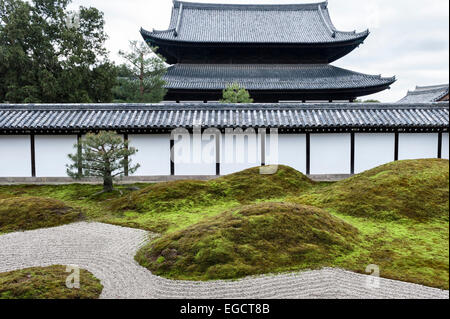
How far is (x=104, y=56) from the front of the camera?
25250 millimetres

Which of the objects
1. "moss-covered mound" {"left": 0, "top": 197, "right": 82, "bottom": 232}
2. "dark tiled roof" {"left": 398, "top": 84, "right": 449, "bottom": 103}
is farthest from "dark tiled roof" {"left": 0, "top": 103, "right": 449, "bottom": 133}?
"dark tiled roof" {"left": 398, "top": 84, "right": 449, "bottom": 103}

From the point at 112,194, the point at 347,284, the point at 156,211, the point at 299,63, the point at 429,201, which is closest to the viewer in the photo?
the point at 347,284

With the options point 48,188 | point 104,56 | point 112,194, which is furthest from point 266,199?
point 104,56

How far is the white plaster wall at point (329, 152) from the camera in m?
15.9

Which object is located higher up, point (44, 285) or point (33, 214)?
point (33, 214)

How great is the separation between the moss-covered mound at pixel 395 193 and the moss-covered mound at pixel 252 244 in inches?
73.4

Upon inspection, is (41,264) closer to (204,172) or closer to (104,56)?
(204,172)

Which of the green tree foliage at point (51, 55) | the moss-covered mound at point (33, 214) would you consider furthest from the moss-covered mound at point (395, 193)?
the green tree foliage at point (51, 55)

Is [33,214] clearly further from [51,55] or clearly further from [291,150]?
[51,55]

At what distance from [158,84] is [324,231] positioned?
1712cm

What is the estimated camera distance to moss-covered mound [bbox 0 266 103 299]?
554 centimetres

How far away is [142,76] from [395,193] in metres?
17.0

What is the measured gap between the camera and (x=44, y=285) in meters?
5.83

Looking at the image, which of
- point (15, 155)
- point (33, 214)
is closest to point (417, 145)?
point (33, 214)
